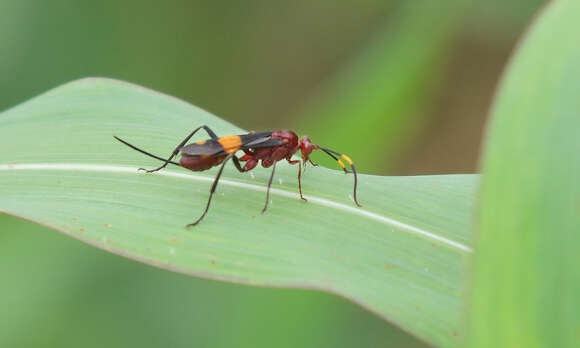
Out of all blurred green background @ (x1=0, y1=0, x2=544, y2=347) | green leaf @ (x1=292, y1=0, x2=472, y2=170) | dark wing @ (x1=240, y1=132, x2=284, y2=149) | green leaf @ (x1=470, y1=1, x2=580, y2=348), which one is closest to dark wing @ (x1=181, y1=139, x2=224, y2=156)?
dark wing @ (x1=240, y1=132, x2=284, y2=149)

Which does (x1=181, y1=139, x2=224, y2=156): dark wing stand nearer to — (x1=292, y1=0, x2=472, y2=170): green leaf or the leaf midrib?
the leaf midrib

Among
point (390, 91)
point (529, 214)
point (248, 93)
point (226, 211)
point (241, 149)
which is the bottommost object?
point (226, 211)

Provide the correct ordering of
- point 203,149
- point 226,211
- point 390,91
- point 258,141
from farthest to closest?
point 390,91
point 258,141
point 203,149
point 226,211

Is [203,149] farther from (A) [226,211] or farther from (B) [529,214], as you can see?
(B) [529,214]

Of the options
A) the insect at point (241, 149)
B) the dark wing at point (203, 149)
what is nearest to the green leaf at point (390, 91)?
the insect at point (241, 149)

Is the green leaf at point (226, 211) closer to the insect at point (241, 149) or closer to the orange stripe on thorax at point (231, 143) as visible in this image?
the insect at point (241, 149)

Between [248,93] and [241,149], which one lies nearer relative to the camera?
[241,149]

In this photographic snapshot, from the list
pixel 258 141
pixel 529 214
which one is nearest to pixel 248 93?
pixel 258 141
